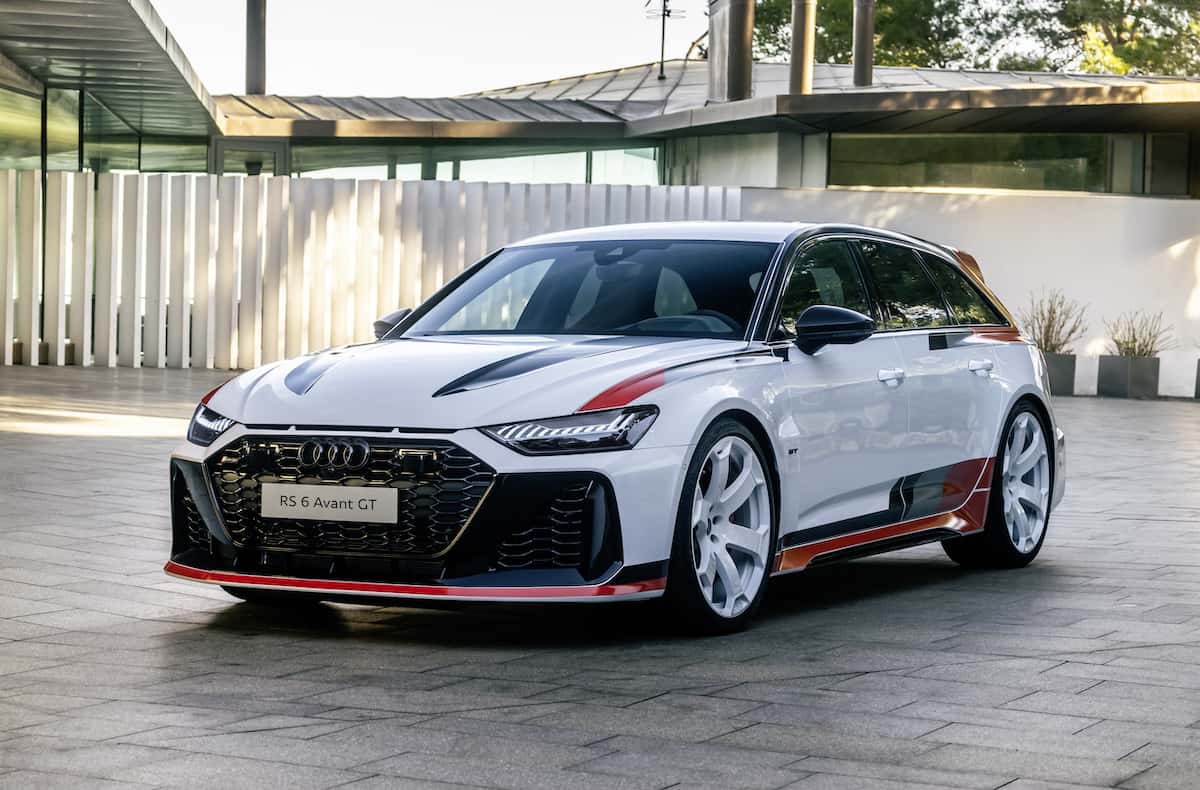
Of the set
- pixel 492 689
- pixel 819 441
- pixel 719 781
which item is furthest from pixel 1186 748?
pixel 819 441

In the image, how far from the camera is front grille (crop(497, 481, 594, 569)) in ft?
20.0

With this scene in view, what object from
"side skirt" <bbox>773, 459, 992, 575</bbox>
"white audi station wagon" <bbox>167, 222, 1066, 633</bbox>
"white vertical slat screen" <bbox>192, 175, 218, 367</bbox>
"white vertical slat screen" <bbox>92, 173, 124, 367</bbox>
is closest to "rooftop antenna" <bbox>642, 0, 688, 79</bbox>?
"white vertical slat screen" <bbox>192, 175, 218, 367</bbox>

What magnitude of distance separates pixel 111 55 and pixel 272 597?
1333 cm

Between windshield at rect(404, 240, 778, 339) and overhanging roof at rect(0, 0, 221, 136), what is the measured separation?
29.1 feet

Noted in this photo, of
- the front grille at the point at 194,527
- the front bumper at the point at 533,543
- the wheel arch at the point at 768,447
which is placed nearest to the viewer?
the front bumper at the point at 533,543

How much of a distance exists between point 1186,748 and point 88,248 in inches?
732

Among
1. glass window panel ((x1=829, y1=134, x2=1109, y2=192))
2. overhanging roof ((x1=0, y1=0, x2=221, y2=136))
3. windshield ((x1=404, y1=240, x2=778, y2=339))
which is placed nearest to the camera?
windshield ((x1=404, y1=240, x2=778, y2=339))

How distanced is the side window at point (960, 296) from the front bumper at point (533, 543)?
111 inches

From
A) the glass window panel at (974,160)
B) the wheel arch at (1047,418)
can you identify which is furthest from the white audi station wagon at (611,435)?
the glass window panel at (974,160)

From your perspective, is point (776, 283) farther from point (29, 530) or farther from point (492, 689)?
point (29, 530)

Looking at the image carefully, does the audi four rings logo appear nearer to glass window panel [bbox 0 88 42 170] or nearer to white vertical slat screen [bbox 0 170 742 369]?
glass window panel [bbox 0 88 42 170]

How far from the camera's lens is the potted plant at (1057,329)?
74.7 feet

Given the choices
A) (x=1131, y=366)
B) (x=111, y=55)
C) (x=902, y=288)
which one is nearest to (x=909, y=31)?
(x=1131, y=366)

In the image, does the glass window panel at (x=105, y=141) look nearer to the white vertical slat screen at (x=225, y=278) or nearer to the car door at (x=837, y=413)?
the white vertical slat screen at (x=225, y=278)
